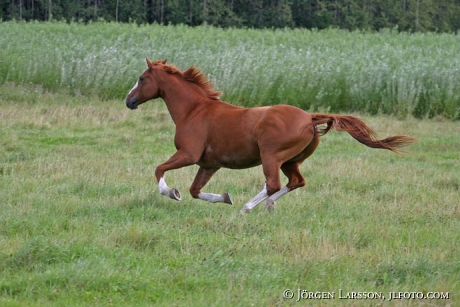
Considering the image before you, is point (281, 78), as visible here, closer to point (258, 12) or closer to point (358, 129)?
point (358, 129)

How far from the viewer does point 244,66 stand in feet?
59.6

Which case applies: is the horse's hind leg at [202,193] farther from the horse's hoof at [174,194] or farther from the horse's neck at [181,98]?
the horse's neck at [181,98]

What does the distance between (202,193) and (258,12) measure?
56990 mm

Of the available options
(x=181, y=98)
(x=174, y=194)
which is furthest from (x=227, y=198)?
(x=181, y=98)

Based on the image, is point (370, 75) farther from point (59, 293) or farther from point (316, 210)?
point (59, 293)

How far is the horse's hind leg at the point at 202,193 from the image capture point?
7.87 m

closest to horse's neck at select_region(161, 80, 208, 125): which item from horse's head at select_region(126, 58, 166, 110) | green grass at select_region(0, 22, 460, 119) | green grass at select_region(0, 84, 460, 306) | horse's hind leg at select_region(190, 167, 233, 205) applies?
horse's head at select_region(126, 58, 166, 110)

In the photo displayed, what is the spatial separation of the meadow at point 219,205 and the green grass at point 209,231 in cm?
2

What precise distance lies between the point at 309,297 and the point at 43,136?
28.0 ft

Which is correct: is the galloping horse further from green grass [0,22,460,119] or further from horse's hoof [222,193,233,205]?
green grass [0,22,460,119]

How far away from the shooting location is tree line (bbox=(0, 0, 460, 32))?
56.7 m

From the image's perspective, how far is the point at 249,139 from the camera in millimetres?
7719

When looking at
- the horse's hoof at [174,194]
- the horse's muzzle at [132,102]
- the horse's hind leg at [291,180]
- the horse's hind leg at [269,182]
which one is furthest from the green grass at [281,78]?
the horse's hoof at [174,194]

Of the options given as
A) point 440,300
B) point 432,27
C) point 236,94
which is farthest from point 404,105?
point 432,27
